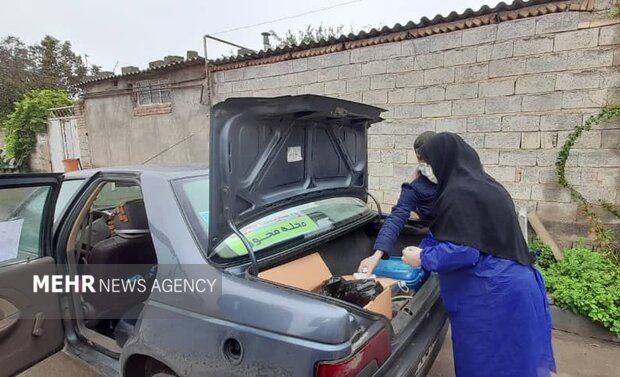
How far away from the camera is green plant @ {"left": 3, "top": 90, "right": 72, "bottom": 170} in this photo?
12.1m

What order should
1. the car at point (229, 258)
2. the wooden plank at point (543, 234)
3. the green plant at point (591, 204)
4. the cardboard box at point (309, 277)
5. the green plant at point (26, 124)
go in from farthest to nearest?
the green plant at point (26, 124), the wooden plank at point (543, 234), the green plant at point (591, 204), the cardboard box at point (309, 277), the car at point (229, 258)

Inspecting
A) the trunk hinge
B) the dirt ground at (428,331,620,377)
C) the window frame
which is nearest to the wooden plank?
the dirt ground at (428,331,620,377)

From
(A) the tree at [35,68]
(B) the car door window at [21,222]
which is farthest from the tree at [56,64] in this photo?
(B) the car door window at [21,222]

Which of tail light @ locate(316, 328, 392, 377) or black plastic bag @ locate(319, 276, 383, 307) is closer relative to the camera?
tail light @ locate(316, 328, 392, 377)

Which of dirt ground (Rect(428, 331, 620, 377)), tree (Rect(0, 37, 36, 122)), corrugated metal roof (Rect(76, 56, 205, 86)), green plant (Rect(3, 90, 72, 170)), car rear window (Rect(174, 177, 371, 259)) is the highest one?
tree (Rect(0, 37, 36, 122))

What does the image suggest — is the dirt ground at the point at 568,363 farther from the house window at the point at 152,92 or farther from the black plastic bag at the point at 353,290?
the house window at the point at 152,92

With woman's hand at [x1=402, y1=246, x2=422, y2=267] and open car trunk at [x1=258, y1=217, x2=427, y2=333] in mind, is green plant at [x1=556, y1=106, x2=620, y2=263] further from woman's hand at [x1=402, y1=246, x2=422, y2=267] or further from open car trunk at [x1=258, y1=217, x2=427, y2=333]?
woman's hand at [x1=402, y1=246, x2=422, y2=267]

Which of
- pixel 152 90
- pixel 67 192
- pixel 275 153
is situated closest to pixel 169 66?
pixel 152 90

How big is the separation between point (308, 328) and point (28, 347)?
178 centimetres

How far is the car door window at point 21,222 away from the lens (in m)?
2.02

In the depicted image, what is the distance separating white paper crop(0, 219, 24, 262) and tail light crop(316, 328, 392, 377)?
1.91 metres

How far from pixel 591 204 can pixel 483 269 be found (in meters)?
2.96

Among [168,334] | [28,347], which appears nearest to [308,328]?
[168,334]

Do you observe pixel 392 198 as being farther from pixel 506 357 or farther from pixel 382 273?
pixel 506 357
